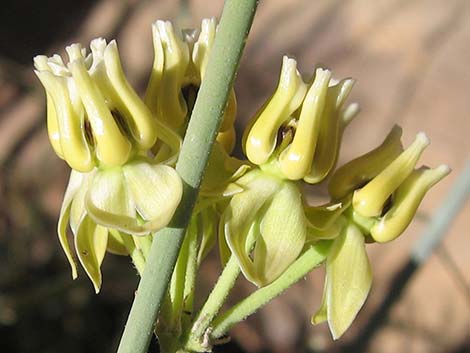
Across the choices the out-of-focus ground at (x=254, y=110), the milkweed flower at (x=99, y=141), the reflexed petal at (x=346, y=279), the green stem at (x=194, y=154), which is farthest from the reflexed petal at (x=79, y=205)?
the out-of-focus ground at (x=254, y=110)

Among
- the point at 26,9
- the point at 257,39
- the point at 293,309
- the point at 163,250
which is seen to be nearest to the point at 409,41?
the point at 257,39

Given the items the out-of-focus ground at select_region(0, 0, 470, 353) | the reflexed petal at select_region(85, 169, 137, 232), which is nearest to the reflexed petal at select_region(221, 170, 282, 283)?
the reflexed petal at select_region(85, 169, 137, 232)

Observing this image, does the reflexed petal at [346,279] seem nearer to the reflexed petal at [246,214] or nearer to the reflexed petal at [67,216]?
the reflexed petal at [246,214]

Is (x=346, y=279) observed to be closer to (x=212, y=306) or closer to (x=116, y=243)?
(x=212, y=306)

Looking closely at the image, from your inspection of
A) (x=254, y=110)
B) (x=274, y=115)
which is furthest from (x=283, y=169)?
(x=254, y=110)

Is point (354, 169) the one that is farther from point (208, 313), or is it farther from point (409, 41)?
point (409, 41)

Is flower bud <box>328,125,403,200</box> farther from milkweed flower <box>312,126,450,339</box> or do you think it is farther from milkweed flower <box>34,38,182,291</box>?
milkweed flower <box>34,38,182,291</box>
